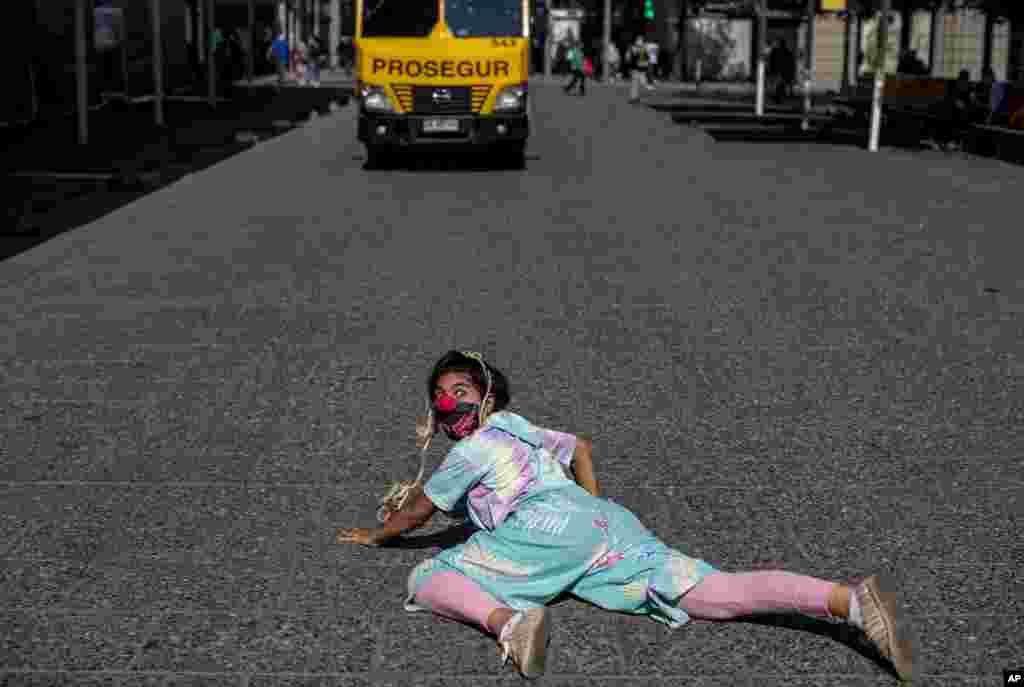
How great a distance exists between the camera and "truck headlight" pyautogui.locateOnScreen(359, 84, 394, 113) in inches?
874

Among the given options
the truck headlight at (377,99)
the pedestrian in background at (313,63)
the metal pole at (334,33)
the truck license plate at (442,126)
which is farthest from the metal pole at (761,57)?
the metal pole at (334,33)

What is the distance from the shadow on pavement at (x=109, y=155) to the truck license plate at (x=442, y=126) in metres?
2.96

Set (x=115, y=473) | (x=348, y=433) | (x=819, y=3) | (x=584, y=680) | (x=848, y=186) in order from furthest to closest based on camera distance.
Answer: (x=819, y=3) < (x=848, y=186) < (x=348, y=433) < (x=115, y=473) < (x=584, y=680)

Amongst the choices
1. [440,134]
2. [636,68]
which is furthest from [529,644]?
[636,68]

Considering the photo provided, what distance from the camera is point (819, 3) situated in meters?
38.5

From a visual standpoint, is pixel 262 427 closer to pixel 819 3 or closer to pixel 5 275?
pixel 5 275

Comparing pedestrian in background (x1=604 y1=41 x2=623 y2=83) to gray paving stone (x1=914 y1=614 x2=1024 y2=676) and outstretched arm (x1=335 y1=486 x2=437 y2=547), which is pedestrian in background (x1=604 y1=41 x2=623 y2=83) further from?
gray paving stone (x1=914 y1=614 x2=1024 y2=676)

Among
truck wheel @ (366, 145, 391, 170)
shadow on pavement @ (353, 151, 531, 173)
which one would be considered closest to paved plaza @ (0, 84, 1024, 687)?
shadow on pavement @ (353, 151, 531, 173)

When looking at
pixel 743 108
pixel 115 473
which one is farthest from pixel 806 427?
pixel 743 108

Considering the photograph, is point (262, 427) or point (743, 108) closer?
point (262, 427)

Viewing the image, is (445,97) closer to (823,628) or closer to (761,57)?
(761,57)

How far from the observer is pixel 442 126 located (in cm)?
2220

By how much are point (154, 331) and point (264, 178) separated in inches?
443

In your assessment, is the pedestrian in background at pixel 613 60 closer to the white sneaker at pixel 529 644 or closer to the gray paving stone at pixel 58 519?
the gray paving stone at pixel 58 519
